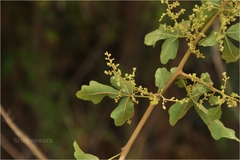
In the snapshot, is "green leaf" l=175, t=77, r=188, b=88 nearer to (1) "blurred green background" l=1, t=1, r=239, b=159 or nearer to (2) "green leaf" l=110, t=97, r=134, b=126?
(2) "green leaf" l=110, t=97, r=134, b=126

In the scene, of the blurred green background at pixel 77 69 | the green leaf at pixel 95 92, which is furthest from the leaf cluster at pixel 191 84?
the blurred green background at pixel 77 69

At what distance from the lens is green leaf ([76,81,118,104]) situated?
794 millimetres

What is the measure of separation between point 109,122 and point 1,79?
0.74m

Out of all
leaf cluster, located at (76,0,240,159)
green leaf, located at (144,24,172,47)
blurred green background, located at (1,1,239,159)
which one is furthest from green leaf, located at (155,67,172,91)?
blurred green background, located at (1,1,239,159)

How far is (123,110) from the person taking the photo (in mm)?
778

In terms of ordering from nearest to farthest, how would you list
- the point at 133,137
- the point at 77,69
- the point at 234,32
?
the point at 133,137 → the point at 234,32 → the point at 77,69

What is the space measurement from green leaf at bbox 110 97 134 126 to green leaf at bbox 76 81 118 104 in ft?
0.08

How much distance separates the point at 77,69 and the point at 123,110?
1844 millimetres

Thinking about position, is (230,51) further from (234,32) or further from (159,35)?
(159,35)

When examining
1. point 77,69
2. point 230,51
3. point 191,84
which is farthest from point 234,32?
point 77,69

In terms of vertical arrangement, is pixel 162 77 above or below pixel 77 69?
above

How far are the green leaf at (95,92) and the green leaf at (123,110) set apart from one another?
1.0 inches

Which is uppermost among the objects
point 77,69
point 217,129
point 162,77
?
point 162,77

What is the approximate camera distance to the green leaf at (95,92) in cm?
79
